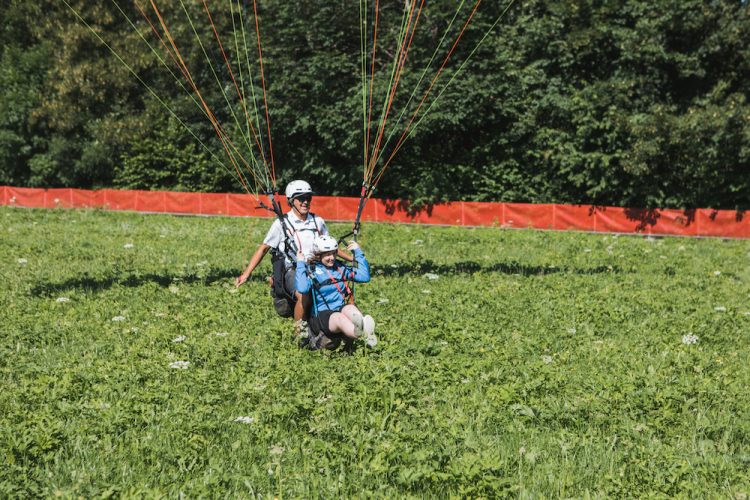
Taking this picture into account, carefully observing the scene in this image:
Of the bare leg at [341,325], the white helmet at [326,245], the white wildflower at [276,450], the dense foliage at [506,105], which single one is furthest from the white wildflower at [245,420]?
the dense foliage at [506,105]

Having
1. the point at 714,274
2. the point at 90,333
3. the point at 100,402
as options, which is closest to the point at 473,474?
the point at 100,402

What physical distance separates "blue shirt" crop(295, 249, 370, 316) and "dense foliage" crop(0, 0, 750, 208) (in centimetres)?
2337

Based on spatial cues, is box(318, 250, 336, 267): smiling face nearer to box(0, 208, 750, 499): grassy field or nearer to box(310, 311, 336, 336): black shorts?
box(310, 311, 336, 336): black shorts

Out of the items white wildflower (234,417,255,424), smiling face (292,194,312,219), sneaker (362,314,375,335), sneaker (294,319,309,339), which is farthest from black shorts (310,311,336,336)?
white wildflower (234,417,255,424)

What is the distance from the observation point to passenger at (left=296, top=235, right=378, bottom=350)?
7.86 metres

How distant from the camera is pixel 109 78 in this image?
41.2 m

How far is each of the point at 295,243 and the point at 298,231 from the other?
38 centimetres

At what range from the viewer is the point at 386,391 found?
21.2ft

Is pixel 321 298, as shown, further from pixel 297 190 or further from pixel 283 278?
pixel 297 190

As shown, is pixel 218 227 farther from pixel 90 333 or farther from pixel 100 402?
pixel 100 402

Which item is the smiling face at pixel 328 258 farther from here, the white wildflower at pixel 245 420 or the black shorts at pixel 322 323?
the white wildflower at pixel 245 420

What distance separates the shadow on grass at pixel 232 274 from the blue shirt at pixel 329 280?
4472 millimetres

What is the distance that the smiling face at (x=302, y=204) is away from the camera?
8867 millimetres

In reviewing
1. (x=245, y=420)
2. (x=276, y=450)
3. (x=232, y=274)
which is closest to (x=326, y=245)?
(x=245, y=420)
